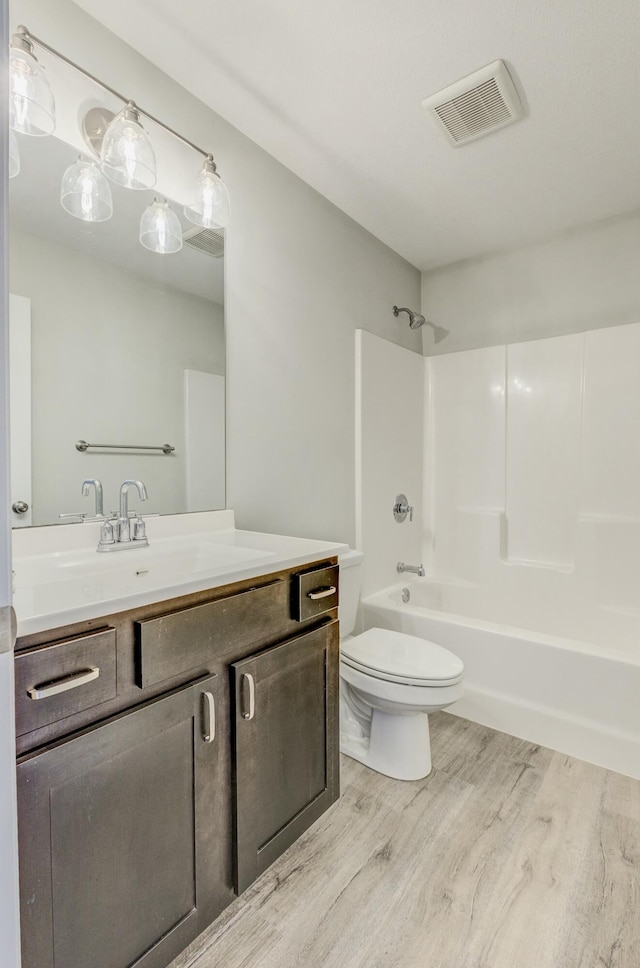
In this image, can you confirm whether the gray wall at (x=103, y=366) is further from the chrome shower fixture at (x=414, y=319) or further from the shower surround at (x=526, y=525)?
the chrome shower fixture at (x=414, y=319)

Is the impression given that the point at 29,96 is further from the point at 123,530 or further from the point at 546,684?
the point at 546,684

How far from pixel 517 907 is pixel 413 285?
302 centimetres

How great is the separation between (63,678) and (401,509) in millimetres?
2214

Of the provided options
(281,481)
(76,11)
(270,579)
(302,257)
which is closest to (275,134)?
(302,257)

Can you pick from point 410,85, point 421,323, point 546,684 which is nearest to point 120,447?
point 410,85

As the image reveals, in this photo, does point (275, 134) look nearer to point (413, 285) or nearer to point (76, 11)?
point (76, 11)

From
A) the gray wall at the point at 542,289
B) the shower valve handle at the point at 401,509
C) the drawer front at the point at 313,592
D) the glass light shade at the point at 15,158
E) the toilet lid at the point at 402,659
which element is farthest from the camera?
the shower valve handle at the point at 401,509

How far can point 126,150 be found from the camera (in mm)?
1384

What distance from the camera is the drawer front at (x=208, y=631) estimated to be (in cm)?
97

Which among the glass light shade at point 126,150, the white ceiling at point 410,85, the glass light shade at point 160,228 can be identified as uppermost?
the white ceiling at point 410,85

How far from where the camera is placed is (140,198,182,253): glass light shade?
5.09ft

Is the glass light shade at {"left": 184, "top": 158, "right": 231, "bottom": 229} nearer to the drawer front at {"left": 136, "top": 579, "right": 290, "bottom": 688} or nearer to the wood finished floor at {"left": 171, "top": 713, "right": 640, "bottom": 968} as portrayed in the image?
the drawer front at {"left": 136, "top": 579, "right": 290, "bottom": 688}

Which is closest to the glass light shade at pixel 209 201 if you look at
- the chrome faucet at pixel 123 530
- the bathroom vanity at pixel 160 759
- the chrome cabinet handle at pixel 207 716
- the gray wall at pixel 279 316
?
the gray wall at pixel 279 316

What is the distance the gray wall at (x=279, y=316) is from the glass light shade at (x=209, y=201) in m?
0.12
